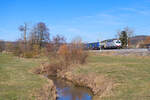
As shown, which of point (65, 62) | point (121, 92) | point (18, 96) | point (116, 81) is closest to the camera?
point (18, 96)

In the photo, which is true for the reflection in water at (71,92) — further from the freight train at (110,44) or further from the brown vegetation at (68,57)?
the freight train at (110,44)

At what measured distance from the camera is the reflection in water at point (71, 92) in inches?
597

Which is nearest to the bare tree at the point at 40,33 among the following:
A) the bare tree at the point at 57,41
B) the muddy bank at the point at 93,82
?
the bare tree at the point at 57,41

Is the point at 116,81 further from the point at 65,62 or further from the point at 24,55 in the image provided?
the point at 24,55

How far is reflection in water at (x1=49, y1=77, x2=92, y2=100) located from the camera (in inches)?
597

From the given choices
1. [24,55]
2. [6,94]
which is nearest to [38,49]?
[24,55]

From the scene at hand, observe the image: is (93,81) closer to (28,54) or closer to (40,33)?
(28,54)

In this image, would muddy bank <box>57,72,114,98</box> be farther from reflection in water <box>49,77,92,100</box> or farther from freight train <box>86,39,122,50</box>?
freight train <box>86,39,122,50</box>

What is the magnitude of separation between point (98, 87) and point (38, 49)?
35.0 m

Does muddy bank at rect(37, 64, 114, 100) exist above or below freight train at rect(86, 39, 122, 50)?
below

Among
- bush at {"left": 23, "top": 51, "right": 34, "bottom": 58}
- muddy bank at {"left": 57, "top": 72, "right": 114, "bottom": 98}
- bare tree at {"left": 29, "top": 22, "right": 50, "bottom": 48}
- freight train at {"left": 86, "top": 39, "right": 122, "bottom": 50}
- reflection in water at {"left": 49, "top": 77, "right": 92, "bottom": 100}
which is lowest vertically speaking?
reflection in water at {"left": 49, "top": 77, "right": 92, "bottom": 100}

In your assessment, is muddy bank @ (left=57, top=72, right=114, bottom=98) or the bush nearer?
muddy bank @ (left=57, top=72, right=114, bottom=98)

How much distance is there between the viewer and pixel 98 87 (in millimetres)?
15562

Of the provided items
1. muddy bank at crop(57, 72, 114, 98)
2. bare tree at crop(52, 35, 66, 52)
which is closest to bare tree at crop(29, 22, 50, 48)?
bare tree at crop(52, 35, 66, 52)
